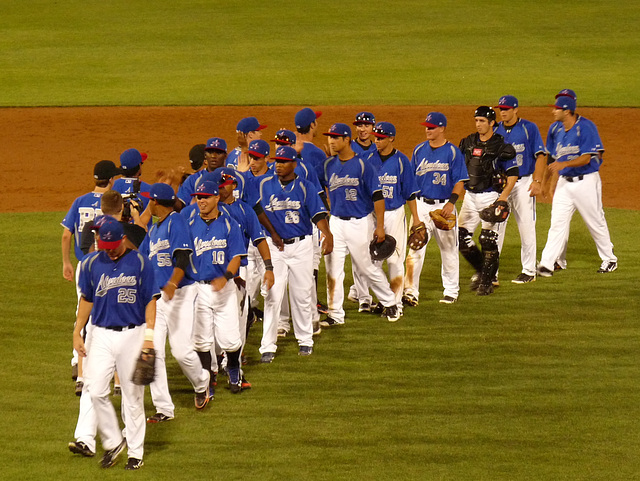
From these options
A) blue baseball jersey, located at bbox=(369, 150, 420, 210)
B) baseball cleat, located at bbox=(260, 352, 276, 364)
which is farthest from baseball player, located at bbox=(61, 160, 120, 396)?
blue baseball jersey, located at bbox=(369, 150, 420, 210)

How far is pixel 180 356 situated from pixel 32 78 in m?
21.3

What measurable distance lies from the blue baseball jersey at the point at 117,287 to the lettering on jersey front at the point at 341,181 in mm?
3560

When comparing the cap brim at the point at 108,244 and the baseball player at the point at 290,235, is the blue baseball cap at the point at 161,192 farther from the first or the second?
the baseball player at the point at 290,235

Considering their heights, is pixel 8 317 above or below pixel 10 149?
below

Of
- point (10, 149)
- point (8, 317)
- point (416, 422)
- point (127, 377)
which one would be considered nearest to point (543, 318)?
point (416, 422)

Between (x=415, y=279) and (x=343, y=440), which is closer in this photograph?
(x=343, y=440)

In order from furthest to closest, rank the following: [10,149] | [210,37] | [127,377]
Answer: [210,37] → [10,149] → [127,377]

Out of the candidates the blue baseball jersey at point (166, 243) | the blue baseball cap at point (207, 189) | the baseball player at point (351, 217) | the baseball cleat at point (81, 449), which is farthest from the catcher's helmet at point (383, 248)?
the baseball cleat at point (81, 449)

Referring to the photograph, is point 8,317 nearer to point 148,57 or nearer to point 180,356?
point 180,356

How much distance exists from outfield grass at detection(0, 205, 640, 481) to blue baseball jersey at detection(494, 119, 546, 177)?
1.45 metres

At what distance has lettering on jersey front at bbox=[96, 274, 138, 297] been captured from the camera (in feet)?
22.2

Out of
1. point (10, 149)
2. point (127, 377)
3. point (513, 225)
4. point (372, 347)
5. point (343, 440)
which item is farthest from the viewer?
point (10, 149)

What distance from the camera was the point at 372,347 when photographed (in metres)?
9.55

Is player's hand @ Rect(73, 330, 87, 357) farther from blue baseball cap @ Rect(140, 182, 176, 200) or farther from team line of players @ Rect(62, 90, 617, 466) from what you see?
blue baseball cap @ Rect(140, 182, 176, 200)
